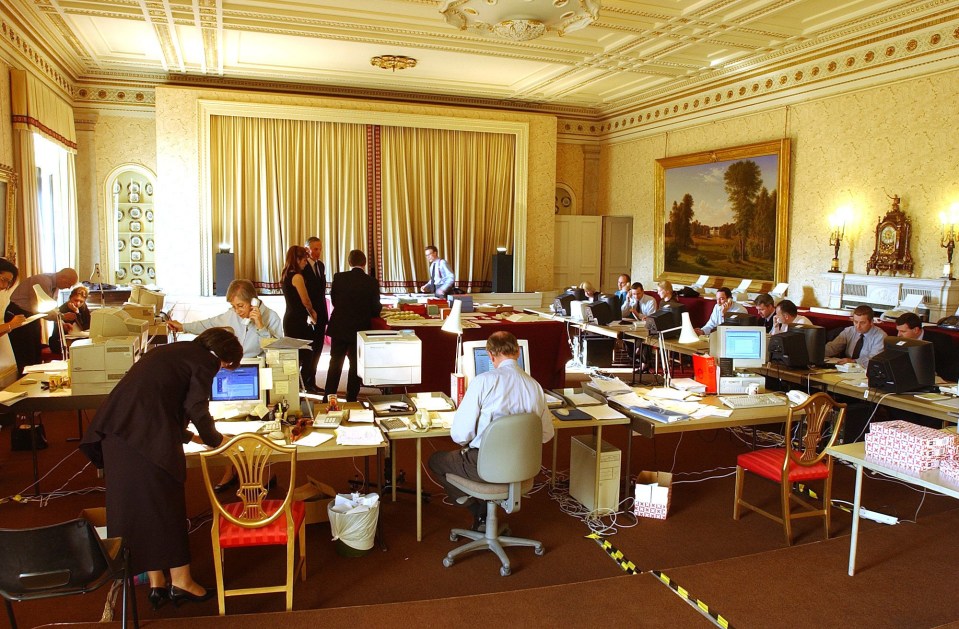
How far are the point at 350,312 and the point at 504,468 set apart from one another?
11.6 feet

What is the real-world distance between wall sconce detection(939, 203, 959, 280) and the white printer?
683cm

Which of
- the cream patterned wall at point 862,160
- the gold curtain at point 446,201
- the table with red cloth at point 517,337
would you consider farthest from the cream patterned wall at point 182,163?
the cream patterned wall at point 862,160

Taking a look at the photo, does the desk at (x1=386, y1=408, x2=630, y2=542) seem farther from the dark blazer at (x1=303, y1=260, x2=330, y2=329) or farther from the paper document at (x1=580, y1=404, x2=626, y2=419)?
the dark blazer at (x1=303, y1=260, x2=330, y2=329)

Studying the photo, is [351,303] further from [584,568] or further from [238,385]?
[584,568]

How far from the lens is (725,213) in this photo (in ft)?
38.0

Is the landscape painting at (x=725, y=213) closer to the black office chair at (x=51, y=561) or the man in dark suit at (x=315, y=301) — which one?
the man in dark suit at (x=315, y=301)

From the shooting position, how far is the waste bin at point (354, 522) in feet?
13.3

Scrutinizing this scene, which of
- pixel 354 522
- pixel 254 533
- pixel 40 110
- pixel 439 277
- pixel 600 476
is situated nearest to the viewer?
pixel 254 533

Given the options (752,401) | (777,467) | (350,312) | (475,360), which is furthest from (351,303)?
(777,467)

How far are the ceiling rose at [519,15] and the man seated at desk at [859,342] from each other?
4.02 metres

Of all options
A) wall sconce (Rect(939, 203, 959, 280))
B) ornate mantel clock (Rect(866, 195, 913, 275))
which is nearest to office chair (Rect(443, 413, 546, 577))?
wall sconce (Rect(939, 203, 959, 280))

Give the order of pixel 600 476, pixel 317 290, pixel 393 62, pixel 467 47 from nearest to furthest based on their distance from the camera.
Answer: pixel 600 476, pixel 317 290, pixel 467 47, pixel 393 62

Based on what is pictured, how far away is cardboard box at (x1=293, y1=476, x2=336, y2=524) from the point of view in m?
4.38

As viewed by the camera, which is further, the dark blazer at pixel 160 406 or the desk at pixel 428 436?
the desk at pixel 428 436
